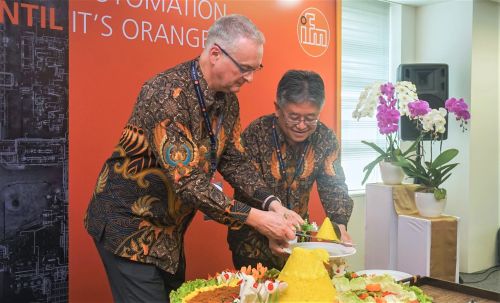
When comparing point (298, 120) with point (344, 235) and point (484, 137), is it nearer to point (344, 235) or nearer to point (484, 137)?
point (344, 235)

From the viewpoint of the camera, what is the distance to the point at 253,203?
1955 millimetres

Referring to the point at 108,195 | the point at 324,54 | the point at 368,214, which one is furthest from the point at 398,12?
the point at 108,195

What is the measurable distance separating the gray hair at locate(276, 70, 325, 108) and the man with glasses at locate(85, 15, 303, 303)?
39 cm

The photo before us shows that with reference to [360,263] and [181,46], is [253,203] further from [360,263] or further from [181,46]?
[360,263]

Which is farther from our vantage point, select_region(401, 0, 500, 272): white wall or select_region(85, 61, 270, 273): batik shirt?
select_region(401, 0, 500, 272): white wall

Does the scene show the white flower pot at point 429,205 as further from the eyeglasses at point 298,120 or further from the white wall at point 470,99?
the eyeglasses at point 298,120

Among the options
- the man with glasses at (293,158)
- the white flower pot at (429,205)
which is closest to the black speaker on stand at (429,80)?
the white flower pot at (429,205)

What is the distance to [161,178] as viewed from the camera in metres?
1.64

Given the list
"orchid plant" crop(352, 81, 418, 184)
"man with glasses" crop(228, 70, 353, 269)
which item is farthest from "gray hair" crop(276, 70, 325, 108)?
"orchid plant" crop(352, 81, 418, 184)

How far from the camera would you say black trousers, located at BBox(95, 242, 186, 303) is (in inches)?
64.4

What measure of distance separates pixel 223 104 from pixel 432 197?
209 cm

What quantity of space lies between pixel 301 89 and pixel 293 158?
0.31 m

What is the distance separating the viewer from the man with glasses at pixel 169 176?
153cm

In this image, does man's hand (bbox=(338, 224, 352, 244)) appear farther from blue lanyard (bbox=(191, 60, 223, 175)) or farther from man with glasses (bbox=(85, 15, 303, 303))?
blue lanyard (bbox=(191, 60, 223, 175))
